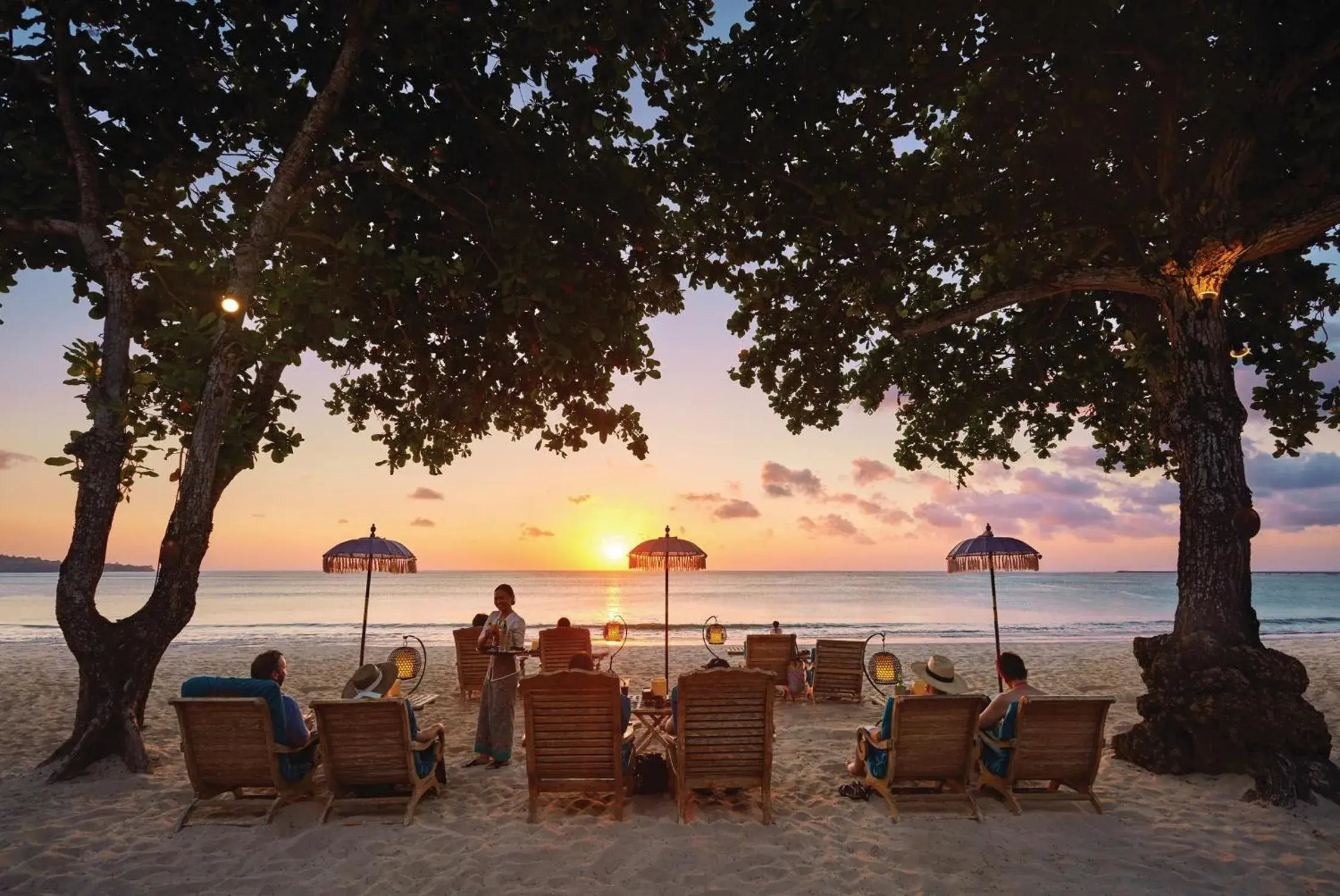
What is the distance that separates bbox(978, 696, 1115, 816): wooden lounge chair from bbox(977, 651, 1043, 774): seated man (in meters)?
0.05

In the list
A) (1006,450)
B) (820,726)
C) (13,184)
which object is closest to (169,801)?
(13,184)

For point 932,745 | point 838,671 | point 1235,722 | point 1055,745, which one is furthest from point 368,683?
point 1235,722

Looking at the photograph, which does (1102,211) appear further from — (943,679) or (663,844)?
(663,844)

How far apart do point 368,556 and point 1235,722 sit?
1193cm

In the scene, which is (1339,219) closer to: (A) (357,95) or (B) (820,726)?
(B) (820,726)

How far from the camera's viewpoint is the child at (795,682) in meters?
11.4

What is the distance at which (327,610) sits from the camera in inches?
2016

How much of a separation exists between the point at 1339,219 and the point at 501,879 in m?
10.2

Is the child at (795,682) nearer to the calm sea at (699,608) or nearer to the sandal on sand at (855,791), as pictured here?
the sandal on sand at (855,791)

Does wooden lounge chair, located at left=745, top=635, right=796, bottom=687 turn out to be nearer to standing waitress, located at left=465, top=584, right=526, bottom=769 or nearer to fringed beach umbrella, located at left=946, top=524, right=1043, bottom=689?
fringed beach umbrella, located at left=946, top=524, right=1043, bottom=689

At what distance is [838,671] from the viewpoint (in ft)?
37.0

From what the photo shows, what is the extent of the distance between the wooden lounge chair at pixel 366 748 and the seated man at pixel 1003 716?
5015mm

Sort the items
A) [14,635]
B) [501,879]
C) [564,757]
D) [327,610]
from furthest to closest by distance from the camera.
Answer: [327,610]
[14,635]
[564,757]
[501,879]

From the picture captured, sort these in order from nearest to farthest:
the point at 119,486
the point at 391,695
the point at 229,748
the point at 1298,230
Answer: the point at 229,748, the point at 391,695, the point at 1298,230, the point at 119,486
